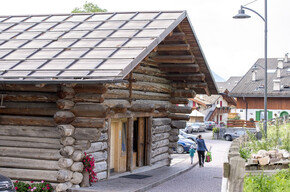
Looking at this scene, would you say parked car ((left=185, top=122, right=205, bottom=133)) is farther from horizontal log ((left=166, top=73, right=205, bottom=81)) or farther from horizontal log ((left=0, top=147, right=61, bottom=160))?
horizontal log ((left=0, top=147, right=61, bottom=160))

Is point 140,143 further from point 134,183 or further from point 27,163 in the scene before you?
point 27,163

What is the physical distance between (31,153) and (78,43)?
3359 mm

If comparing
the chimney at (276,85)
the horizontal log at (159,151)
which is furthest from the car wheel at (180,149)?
the chimney at (276,85)

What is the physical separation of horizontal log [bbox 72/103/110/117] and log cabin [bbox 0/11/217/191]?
1.1 inches

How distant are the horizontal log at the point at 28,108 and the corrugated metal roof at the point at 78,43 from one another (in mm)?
1344

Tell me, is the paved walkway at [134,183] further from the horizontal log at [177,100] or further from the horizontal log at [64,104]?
the horizontal log at [177,100]

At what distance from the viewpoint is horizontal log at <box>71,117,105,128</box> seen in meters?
13.4

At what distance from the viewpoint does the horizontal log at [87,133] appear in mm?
13414

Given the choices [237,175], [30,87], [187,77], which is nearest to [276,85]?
[187,77]

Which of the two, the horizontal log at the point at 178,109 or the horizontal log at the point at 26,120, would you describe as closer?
the horizontal log at the point at 26,120

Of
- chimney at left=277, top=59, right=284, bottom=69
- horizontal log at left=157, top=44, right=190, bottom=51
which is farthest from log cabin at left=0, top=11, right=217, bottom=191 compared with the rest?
chimney at left=277, top=59, right=284, bottom=69

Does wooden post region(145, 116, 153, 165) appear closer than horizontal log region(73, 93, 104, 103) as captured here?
No

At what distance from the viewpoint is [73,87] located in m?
13.5

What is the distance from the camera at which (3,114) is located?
573 inches
